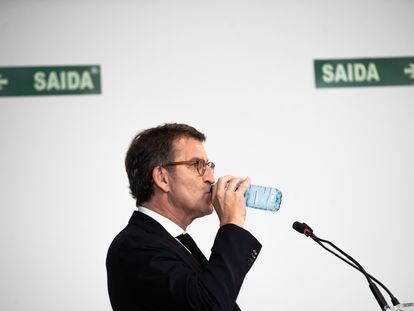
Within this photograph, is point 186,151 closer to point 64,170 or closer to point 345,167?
point 64,170

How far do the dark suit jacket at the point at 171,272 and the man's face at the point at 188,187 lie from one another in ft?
0.44

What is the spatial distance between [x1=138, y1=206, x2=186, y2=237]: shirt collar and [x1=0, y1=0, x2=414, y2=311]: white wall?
1122 mm

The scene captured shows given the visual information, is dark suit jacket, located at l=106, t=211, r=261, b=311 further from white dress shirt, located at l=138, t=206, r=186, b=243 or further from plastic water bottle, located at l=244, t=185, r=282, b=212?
plastic water bottle, located at l=244, t=185, r=282, b=212

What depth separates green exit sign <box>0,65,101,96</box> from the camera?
2.38m

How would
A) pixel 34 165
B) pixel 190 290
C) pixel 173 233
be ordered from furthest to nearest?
pixel 34 165, pixel 173 233, pixel 190 290

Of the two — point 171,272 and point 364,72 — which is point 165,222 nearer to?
point 171,272

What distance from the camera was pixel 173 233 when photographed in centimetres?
120

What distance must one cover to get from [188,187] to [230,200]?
17 cm

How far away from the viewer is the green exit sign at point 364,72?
2.49 m

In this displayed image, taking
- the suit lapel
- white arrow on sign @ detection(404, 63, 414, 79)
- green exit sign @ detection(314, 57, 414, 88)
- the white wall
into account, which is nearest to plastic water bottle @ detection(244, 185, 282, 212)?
the suit lapel

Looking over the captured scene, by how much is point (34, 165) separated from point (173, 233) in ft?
4.58

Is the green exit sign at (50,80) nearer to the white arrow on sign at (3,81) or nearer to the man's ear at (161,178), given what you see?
the white arrow on sign at (3,81)

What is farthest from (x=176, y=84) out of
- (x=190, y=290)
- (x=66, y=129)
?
(x=190, y=290)

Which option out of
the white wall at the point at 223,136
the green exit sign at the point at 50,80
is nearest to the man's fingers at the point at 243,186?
the white wall at the point at 223,136
